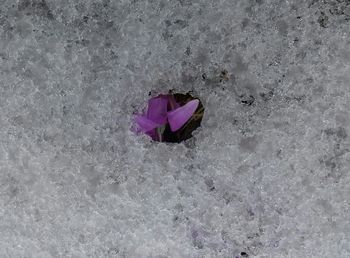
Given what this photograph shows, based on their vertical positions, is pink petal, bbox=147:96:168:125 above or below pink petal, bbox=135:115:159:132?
above

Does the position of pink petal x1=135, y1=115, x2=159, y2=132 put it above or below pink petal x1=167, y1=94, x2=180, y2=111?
below

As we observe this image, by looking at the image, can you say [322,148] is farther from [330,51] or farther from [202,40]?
[202,40]

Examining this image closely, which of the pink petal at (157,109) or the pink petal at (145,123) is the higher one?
the pink petal at (157,109)

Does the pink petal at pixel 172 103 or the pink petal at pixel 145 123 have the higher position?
the pink petal at pixel 172 103
